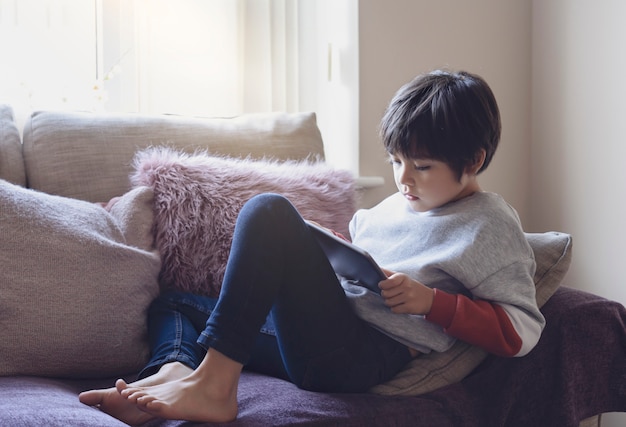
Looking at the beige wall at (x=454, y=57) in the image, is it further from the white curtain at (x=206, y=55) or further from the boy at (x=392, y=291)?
the boy at (x=392, y=291)

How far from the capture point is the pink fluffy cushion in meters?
1.58

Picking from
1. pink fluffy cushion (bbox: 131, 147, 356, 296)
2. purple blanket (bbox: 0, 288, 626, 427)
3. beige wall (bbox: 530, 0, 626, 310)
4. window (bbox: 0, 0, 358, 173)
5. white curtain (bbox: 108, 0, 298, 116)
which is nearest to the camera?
purple blanket (bbox: 0, 288, 626, 427)

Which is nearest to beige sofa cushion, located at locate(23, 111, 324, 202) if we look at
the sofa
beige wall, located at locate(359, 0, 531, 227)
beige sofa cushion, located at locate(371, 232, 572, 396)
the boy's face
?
the sofa

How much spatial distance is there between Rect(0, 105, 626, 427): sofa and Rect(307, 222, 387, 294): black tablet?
19 centimetres

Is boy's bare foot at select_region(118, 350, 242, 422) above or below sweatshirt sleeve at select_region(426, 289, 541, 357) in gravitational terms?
below

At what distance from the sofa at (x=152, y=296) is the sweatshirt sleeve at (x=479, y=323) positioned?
0.08 metres

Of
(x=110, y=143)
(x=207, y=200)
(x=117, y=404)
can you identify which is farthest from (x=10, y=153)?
(x=117, y=404)

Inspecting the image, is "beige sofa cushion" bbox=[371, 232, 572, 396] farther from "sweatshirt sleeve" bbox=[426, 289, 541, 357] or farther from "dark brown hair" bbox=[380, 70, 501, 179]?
"dark brown hair" bbox=[380, 70, 501, 179]

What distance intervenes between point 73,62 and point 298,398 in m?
1.41

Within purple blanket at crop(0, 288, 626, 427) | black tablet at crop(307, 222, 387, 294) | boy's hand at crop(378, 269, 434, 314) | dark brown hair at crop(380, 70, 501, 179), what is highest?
dark brown hair at crop(380, 70, 501, 179)

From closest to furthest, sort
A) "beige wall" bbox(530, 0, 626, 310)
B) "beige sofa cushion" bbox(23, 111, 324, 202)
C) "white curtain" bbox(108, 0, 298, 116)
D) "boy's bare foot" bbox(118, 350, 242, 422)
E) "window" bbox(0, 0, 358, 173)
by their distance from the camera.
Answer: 1. "boy's bare foot" bbox(118, 350, 242, 422)
2. "beige sofa cushion" bbox(23, 111, 324, 202)
3. "beige wall" bbox(530, 0, 626, 310)
4. "window" bbox(0, 0, 358, 173)
5. "white curtain" bbox(108, 0, 298, 116)

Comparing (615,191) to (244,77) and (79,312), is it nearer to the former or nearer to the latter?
(244,77)

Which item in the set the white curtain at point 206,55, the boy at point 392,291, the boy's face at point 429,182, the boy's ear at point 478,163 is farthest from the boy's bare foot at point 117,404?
the white curtain at point 206,55

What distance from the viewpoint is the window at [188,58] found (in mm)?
2166
